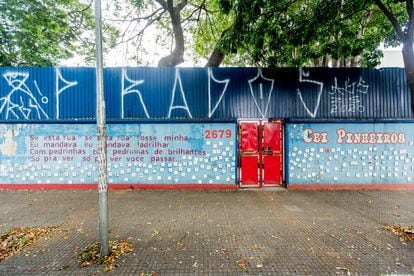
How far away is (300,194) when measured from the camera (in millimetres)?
8898

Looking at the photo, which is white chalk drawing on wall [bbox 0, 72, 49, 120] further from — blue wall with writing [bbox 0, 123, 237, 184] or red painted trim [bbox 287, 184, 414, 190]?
red painted trim [bbox 287, 184, 414, 190]

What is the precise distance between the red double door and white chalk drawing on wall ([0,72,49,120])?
7242 mm

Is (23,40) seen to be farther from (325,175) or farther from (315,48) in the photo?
(325,175)

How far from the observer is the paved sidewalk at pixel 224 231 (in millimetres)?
4090

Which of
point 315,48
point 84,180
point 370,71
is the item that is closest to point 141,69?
point 84,180

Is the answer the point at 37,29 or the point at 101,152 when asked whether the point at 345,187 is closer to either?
the point at 101,152

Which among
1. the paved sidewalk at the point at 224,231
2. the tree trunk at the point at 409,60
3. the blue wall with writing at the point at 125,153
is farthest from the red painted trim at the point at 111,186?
the tree trunk at the point at 409,60

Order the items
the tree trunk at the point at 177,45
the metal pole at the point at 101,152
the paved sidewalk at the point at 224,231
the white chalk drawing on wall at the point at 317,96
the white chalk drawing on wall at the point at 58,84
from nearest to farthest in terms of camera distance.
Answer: the paved sidewalk at the point at 224,231, the metal pole at the point at 101,152, the white chalk drawing on wall at the point at 58,84, the white chalk drawing on wall at the point at 317,96, the tree trunk at the point at 177,45

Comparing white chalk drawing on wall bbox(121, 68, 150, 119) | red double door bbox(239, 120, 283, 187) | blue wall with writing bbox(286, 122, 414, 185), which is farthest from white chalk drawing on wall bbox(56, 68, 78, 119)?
blue wall with writing bbox(286, 122, 414, 185)

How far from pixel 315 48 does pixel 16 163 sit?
1121 cm

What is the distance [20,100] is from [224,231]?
871 centimetres

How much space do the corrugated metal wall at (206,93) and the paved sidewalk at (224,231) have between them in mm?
2877

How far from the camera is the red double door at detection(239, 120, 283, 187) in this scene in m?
9.67

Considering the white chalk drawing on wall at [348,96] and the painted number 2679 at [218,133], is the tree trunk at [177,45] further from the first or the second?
the white chalk drawing on wall at [348,96]
